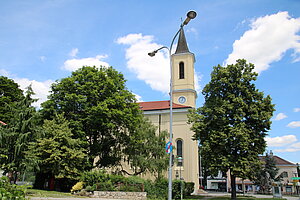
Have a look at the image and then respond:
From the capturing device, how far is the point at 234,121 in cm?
2473

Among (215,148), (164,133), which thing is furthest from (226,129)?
(164,133)

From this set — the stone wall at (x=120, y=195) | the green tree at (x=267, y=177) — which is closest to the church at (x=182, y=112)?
the stone wall at (x=120, y=195)

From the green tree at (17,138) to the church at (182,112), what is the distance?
855 inches

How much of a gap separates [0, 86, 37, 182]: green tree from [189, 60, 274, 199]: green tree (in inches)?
623

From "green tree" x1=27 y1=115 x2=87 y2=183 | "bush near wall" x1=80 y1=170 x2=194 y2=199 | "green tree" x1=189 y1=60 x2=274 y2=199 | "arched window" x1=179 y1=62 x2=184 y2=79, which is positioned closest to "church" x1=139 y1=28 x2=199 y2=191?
"arched window" x1=179 y1=62 x2=184 y2=79

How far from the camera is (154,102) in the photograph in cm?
4666

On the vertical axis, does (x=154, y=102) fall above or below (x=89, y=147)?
above

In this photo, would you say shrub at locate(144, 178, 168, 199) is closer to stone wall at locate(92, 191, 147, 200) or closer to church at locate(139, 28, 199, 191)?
stone wall at locate(92, 191, 147, 200)

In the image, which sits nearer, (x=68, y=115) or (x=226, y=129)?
(x=226, y=129)

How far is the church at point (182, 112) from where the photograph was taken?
129ft

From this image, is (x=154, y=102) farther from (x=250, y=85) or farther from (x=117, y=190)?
(x=117, y=190)

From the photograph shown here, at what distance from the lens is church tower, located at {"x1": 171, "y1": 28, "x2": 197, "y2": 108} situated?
43.6m

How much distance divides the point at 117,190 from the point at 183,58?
30101 mm

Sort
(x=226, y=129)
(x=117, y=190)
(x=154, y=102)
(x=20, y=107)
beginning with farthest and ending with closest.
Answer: (x=154, y=102)
(x=226, y=129)
(x=117, y=190)
(x=20, y=107)
